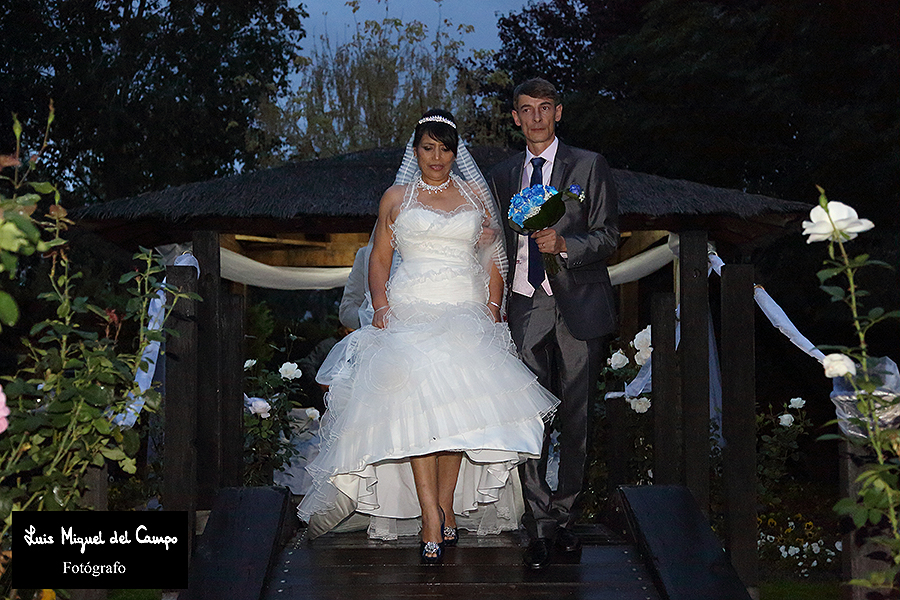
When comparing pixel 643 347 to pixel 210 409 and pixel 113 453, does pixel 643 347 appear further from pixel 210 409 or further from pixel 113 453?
pixel 113 453

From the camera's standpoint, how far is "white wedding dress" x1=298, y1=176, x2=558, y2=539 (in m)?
4.52

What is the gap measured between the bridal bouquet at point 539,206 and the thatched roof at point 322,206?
17.9 ft

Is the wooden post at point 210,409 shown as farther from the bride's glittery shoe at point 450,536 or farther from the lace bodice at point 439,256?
the bride's glittery shoe at point 450,536

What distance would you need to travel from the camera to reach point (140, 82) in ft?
67.7

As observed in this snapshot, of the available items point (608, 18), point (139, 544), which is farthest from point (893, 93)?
point (139, 544)

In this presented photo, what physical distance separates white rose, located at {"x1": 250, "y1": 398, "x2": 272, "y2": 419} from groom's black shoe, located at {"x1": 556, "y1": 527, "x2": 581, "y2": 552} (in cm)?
351

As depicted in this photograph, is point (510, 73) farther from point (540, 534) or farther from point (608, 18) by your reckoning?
point (540, 534)

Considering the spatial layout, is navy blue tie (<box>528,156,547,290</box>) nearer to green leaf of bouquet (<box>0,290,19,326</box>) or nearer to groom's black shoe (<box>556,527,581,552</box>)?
groom's black shoe (<box>556,527,581,552</box>)

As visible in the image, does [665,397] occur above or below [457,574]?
above

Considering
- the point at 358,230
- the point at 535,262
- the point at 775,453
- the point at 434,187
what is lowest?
the point at 775,453

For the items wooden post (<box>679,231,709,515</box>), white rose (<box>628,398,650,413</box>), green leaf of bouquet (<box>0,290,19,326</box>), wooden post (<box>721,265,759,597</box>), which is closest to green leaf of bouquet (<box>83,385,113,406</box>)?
green leaf of bouquet (<box>0,290,19,326</box>)

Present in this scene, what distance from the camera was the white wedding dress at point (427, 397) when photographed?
4.52 m

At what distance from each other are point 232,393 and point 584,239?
2.40 metres

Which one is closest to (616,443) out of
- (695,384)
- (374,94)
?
(695,384)
